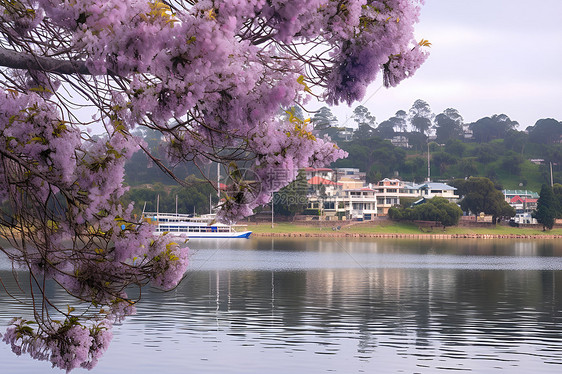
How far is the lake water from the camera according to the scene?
19.2m

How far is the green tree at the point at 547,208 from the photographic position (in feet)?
412

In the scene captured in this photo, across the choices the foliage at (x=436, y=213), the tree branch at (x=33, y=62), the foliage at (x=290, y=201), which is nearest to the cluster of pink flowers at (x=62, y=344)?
the tree branch at (x=33, y=62)

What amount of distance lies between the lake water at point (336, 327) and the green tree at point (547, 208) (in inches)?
3331

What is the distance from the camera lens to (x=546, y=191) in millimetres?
126562

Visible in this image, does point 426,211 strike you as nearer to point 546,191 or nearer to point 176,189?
point 546,191

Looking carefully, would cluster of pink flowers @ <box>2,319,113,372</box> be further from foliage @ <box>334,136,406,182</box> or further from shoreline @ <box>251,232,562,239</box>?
foliage @ <box>334,136,406,182</box>

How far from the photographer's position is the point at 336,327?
81.8 feet

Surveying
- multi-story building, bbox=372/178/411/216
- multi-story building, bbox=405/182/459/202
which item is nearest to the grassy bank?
multi-story building, bbox=372/178/411/216

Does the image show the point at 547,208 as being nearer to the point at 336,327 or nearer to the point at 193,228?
the point at 193,228

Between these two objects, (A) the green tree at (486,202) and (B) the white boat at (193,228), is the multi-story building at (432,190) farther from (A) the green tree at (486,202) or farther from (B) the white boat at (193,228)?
(B) the white boat at (193,228)

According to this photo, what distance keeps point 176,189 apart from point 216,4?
126671 mm

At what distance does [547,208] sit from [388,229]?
2734 cm

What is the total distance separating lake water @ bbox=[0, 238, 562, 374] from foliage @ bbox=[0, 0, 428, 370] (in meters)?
1.85

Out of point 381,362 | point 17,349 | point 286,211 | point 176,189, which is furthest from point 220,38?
point 176,189
